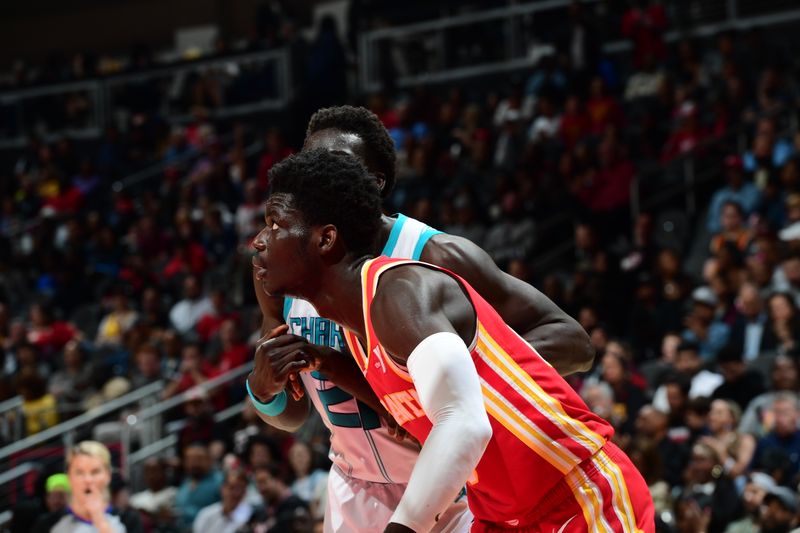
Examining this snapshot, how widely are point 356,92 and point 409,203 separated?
165 inches

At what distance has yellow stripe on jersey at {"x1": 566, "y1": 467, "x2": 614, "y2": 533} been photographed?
9.68ft

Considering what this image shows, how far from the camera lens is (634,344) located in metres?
10.8

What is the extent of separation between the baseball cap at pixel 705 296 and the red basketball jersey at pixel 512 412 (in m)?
7.59

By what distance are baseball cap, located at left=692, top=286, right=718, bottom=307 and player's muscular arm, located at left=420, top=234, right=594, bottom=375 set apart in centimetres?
704

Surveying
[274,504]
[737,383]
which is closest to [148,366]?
[274,504]

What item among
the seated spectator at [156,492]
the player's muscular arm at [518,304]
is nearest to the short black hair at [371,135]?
the player's muscular arm at [518,304]

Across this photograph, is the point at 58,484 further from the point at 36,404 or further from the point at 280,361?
the point at 280,361

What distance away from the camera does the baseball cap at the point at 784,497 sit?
23.8ft

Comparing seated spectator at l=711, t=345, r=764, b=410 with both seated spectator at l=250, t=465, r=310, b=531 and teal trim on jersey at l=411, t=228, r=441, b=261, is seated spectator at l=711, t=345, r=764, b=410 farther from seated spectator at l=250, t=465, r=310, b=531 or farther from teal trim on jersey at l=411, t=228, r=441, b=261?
teal trim on jersey at l=411, t=228, r=441, b=261

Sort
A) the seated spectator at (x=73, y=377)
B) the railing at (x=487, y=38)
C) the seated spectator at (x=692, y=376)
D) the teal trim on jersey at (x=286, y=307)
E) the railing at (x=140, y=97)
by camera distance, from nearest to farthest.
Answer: the teal trim on jersey at (x=286, y=307)
the seated spectator at (x=692, y=376)
the seated spectator at (x=73, y=377)
the railing at (x=487, y=38)
the railing at (x=140, y=97)

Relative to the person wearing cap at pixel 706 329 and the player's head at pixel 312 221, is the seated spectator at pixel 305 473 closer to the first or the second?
the person wearing cap at pixel 706 329

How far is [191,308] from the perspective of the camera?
14242 mm

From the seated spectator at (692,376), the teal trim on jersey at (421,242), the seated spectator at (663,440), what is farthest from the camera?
the seated spectator at (692,376)

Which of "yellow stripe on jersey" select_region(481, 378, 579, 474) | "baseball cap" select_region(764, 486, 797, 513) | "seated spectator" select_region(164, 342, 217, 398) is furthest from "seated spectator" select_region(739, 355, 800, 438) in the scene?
"yellow stripe on jersey" select_region(481, 378, 579, 474)
